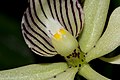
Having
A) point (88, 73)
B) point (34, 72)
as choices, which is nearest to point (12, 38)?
point (34, 72)

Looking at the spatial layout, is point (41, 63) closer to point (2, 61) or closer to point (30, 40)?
point (30, 40)

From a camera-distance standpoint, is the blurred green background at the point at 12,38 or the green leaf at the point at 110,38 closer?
the green leaf at the point at 110,38

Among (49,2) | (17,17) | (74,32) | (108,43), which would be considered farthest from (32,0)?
(17,17)

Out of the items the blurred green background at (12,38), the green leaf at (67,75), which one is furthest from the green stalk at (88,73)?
the blurred green background at (12,38)

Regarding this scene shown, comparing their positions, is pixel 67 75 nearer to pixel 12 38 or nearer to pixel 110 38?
pixel 110 38

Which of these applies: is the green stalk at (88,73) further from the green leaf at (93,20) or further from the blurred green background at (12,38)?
the blurred green background at (12,38)

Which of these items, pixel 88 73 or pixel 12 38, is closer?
pixel 88 73

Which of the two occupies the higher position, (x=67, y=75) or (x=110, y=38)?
(x=110, y=38)
